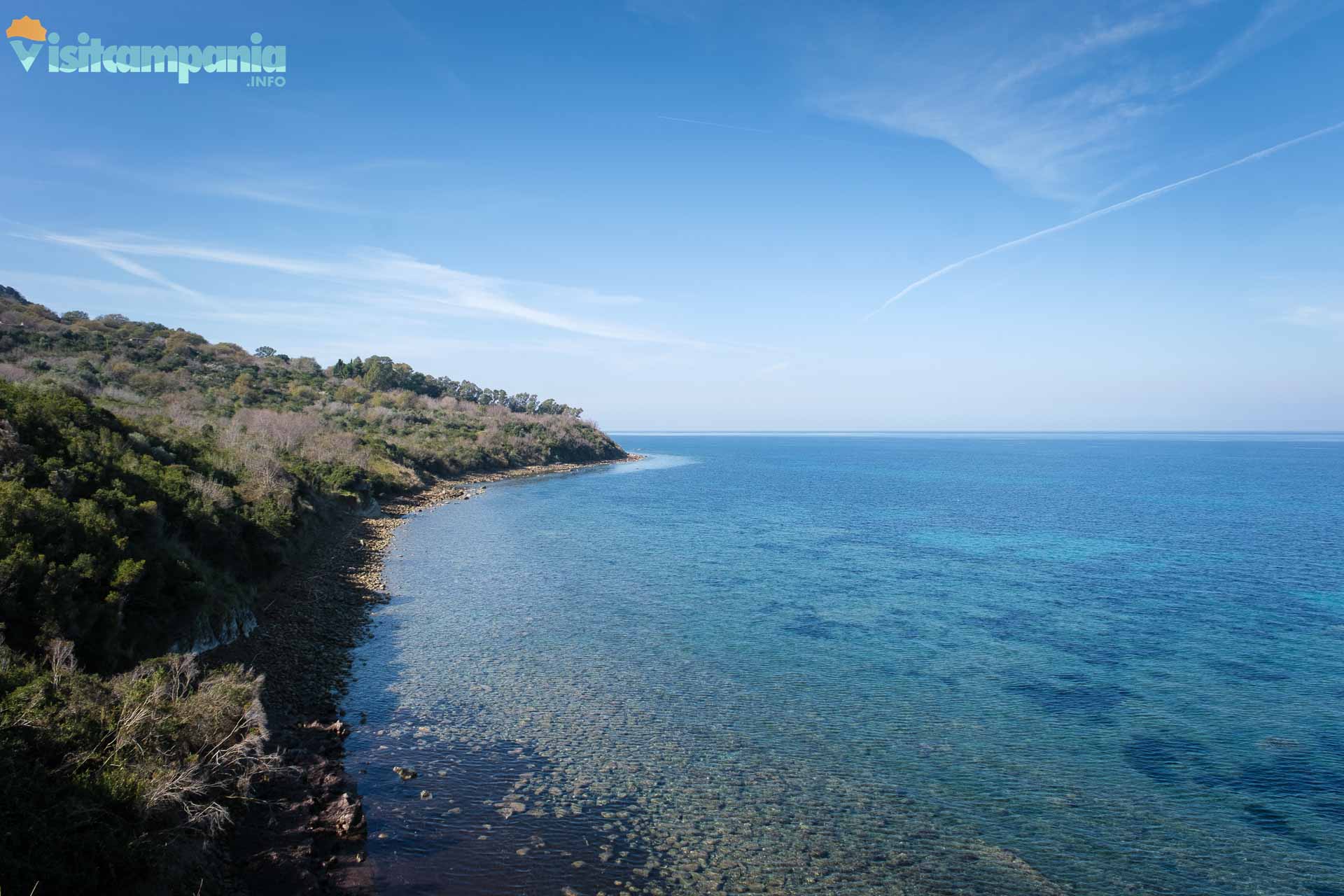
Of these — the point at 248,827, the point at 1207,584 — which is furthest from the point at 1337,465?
the point at 248,827

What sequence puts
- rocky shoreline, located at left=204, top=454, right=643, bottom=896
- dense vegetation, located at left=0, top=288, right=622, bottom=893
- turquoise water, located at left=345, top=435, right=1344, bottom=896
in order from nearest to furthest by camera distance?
1. dense vegetation, located at left=0, top=288, right=622, bottom=893
2. rocky shoreline, located at left=204, top=454, right=643, bottom=896
3. turquoise water, located at left=345, top=435, right=1344, bottom=896

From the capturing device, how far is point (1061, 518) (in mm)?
61062

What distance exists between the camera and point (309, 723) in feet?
57.7

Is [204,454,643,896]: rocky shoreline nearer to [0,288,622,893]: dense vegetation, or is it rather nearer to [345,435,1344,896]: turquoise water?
[345,435,1344,896]: turquoise water

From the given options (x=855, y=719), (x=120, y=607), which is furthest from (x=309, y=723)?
(x=855, y=719)

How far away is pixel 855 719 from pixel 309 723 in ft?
48.7

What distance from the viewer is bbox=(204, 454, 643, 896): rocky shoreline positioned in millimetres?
11812

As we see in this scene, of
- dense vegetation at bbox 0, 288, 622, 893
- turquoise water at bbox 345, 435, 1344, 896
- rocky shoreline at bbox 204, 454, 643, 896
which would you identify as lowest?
turquoise water at bbox 345, 435, 1344, 896

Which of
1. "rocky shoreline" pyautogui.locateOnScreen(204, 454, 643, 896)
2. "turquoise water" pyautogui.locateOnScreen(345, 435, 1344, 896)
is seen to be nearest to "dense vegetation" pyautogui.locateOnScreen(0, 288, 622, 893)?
"rocky shoreline" pyautogui.locateOnScreen(204, 454, 643, 896)

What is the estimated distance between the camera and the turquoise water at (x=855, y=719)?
1297 cm

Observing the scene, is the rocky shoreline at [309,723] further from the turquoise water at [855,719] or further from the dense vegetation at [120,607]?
the dense vegetation at [120,607]

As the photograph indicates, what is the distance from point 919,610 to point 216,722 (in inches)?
1053

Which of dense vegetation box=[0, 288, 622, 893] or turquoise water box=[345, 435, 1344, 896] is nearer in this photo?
dense vegetation box=[0, 288, 622, 893]

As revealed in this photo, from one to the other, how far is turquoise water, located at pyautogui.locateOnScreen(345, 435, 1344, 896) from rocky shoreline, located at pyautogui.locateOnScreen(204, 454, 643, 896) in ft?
2.21
